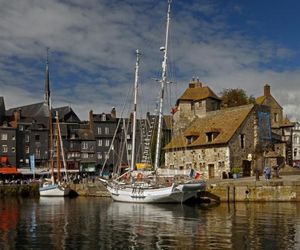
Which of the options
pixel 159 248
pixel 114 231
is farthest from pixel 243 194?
pixel 159 248

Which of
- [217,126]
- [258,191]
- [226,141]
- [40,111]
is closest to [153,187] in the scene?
[258,191]

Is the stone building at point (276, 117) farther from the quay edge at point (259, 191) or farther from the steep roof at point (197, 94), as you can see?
the quay edge at point (259, 191)

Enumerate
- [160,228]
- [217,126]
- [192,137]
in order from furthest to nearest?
[192,137] → [217,126] → [160,228]

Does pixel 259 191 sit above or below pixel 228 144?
below

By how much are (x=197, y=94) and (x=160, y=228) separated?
4678cm

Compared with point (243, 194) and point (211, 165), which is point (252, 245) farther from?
point (211, 165)

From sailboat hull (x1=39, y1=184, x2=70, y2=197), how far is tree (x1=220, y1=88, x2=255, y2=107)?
32.5 meters

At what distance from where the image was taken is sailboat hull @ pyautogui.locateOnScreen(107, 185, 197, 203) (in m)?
46.3

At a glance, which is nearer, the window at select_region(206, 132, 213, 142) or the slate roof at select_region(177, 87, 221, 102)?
the window at select_region(206, 132, 213, 142)

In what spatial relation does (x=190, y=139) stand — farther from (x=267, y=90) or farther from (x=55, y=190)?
(x=267, y=90)

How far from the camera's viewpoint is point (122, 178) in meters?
55.5

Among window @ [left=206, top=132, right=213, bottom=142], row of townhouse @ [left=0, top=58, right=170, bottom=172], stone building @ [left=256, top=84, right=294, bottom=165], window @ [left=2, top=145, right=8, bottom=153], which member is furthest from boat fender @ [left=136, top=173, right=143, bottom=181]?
window @ [left=2, top=145, right=8, bottom=153]

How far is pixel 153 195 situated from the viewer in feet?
156

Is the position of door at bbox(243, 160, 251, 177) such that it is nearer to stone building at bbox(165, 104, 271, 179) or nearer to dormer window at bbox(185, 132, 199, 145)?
stone building at bbox(165, 104, 271, 179)
